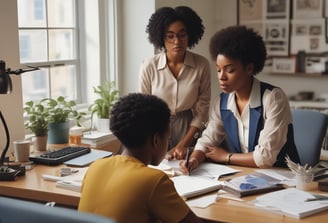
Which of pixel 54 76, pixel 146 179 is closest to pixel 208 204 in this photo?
pixel 146 179

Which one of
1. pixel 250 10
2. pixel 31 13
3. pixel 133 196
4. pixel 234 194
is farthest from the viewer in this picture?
pixel 250 10

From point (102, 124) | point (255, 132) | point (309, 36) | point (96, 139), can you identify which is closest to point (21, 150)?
point (96, 139)

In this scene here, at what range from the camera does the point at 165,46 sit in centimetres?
295

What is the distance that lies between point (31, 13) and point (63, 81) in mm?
540

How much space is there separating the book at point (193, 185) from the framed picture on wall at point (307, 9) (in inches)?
96.5

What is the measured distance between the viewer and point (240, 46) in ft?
7.80

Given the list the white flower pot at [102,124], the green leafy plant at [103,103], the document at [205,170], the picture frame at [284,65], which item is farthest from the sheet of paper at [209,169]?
the picture frame at [284,65]

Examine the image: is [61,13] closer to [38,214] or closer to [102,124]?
[102,124]

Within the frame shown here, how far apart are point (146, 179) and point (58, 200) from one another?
626 mm

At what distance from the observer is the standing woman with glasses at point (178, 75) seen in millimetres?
2867

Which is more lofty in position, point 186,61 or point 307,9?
point 307,9

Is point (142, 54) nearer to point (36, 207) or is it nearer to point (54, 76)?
point (54, 76)

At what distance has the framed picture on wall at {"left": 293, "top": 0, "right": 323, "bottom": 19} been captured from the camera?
4.04 m

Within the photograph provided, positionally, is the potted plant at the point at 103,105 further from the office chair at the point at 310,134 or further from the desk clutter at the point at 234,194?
the office chair at the point at 310,134
